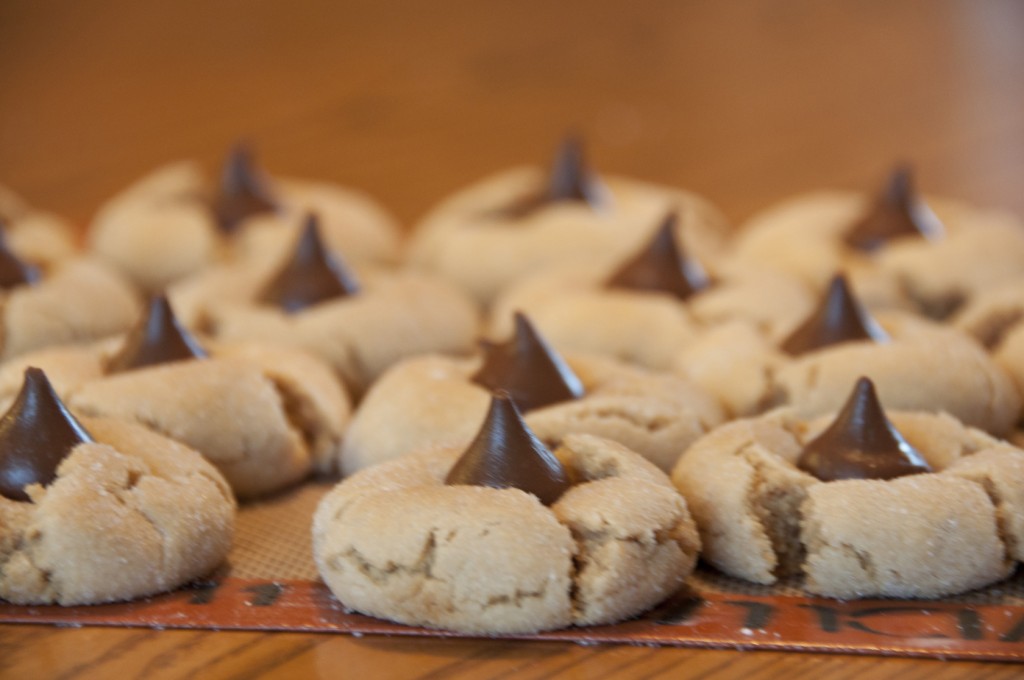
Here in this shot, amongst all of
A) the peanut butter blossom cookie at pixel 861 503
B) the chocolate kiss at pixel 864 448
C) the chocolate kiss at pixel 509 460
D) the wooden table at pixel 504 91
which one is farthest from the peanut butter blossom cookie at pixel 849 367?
the wooden table at pixel 504 91

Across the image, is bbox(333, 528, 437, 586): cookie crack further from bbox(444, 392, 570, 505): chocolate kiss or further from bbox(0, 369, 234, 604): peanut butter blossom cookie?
bbox(0, 369, 234, 604): peanut butter blossom cookie

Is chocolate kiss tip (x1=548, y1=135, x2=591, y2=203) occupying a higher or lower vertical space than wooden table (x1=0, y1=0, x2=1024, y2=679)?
lower

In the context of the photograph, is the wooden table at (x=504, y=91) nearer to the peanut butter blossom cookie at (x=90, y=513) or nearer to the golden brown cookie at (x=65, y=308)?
the golden brown cookie at (x=65, y=308)

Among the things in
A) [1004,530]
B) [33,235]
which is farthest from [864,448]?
[33,235]

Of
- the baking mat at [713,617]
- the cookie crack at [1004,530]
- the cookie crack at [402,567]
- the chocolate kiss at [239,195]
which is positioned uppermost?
the chocolate kiss at [239,195]

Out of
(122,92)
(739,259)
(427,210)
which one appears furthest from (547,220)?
(122,92)

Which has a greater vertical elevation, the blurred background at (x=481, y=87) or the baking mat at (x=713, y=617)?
the blurred background at (x=481, y=87)

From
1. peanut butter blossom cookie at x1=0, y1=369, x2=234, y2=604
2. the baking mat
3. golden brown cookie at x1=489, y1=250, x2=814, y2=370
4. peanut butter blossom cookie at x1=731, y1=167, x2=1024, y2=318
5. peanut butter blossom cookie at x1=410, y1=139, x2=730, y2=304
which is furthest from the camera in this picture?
peanut butter blossom cookie at x1=410, y1=139, x2=730, y2=304

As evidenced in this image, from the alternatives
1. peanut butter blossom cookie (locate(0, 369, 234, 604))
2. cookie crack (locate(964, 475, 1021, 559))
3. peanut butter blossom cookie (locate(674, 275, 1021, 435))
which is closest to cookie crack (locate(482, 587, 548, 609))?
peanut butter blossom cookie (locate(0, 369, 234, 604))
